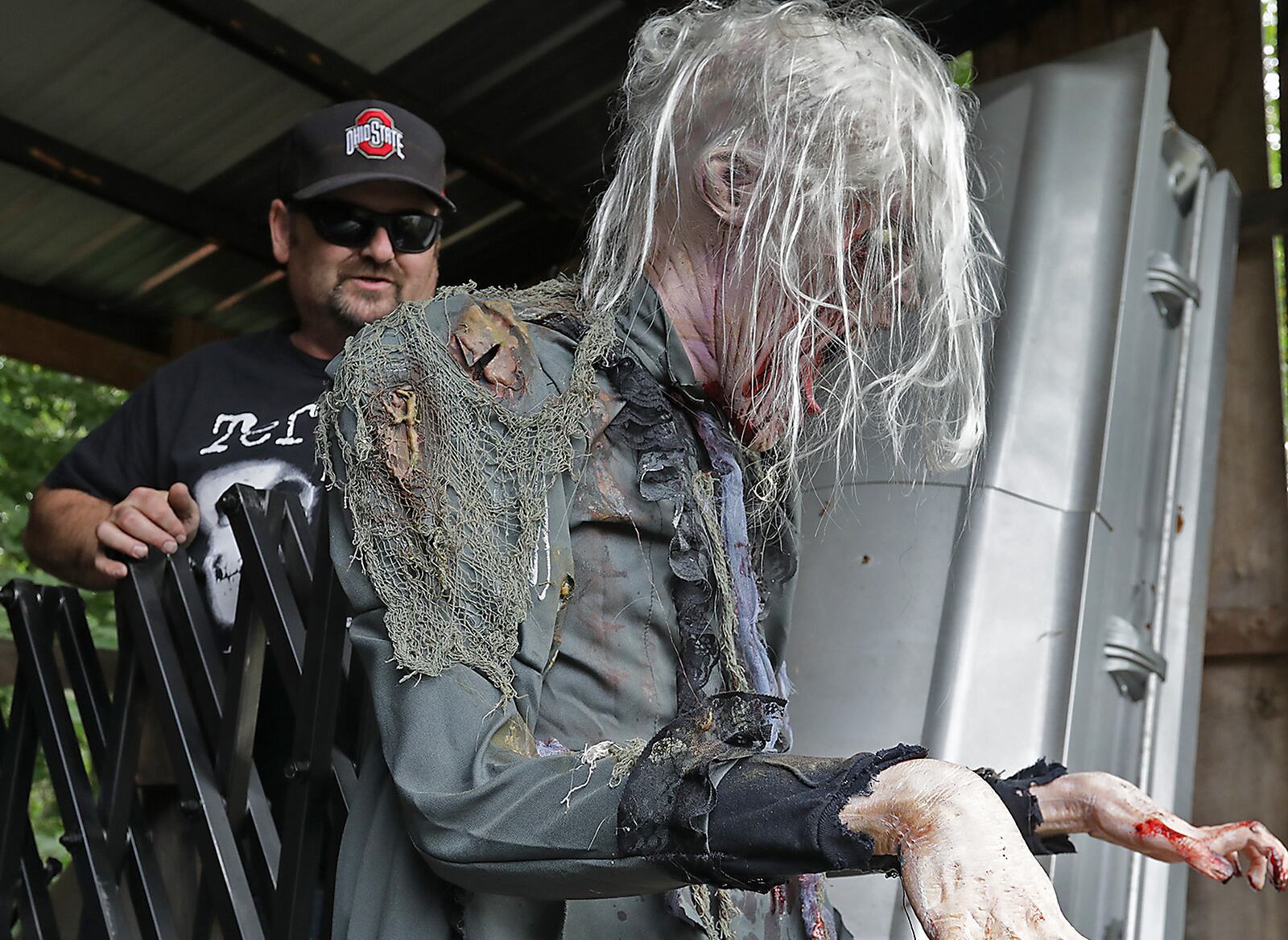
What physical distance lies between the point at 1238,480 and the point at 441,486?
2755mm

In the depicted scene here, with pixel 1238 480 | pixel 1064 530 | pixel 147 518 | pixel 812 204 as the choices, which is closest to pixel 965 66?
pixel 1238 480

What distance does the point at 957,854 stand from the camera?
2.78 ft

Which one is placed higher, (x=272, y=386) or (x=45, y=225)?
(x=45, y=225)

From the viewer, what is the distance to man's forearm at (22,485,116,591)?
2.13 meters

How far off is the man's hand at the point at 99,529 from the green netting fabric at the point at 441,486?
0.89 metres

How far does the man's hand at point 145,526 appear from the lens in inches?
77.7

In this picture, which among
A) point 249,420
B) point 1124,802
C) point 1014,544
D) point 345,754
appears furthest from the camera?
point 1014,544

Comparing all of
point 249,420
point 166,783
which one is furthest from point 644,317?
point 166,783

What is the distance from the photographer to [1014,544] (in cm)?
243

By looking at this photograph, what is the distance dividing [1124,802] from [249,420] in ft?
4.98

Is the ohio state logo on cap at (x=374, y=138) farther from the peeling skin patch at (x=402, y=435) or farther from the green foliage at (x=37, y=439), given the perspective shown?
the green foliage at (x=37, y=439)

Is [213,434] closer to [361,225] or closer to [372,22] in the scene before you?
[361,225]

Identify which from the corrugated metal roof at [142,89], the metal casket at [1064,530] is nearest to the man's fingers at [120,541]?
the metal casket at [1064,530]

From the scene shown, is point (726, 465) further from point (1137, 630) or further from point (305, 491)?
point (1137, 630)
